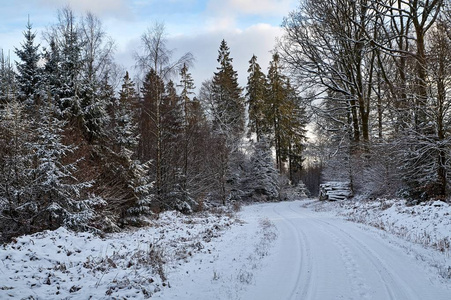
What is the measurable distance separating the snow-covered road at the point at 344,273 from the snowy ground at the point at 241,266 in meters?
0.02

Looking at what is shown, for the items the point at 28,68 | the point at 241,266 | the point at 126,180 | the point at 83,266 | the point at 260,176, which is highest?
the point at 28,68

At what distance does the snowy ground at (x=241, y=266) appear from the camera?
5297 mm

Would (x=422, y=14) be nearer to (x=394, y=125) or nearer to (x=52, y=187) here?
(x=394, y=125)

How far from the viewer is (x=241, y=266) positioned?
23.3 feet

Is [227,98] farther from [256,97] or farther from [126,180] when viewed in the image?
[126,180]

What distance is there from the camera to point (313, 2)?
17.5m

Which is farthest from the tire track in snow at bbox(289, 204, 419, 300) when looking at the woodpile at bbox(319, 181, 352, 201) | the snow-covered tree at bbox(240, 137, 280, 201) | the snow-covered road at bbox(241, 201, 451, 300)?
the snow-covered tree at bbox(240, 137, 280, 201)

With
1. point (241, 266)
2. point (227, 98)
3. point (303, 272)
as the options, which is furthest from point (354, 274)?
point (227, 98)

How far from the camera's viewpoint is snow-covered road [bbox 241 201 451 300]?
5.15 meters

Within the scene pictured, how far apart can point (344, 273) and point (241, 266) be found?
2246mm

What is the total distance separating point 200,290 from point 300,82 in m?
16.3

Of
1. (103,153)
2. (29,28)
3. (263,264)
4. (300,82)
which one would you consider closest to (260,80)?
(300,82)

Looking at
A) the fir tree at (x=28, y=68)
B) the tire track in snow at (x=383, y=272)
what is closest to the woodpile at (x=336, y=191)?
the tire track in snow at (x=383, y=272)

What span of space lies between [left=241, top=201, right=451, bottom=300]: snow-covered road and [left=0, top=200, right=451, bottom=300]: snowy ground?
0.02 m
